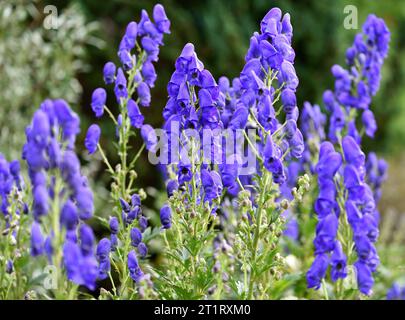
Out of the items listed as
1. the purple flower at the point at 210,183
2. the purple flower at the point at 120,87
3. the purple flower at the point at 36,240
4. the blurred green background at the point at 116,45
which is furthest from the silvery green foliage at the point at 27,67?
the purple flower at the point at 36,240

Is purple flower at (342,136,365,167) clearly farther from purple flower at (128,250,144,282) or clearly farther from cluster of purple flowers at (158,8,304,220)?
purple flower at (128,250,144,282)

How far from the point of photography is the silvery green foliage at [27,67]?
5742 millimetres

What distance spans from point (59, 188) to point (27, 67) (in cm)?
464

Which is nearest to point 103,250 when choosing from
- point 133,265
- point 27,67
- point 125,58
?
point 133,265

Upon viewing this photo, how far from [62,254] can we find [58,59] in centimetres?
456

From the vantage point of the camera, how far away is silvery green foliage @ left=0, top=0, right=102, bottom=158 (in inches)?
226

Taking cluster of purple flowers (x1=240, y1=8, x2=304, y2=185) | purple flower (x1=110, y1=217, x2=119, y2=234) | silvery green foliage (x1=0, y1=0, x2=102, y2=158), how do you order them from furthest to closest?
silvery green foliage (x1=0, y1=0, x2=102, y2=158), purple flower (x1=110, y1=217, x2=119, y2=234), cluster of purple flowers (x1=240, y1=8, x2=304, y2=185)

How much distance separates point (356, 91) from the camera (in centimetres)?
376


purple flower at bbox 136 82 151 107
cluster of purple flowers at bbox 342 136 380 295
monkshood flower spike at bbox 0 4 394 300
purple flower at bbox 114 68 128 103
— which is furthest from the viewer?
purple flower at bbox 136 82 151 107

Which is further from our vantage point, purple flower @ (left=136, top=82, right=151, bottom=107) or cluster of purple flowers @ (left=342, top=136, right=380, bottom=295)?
purple flower @ (left=136, top=82, right=151, bottom=107)

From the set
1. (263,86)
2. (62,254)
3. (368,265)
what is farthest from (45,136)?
(368,265)

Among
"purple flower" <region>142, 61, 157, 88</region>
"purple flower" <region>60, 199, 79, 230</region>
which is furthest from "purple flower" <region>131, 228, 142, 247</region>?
"purple flower" <region>60, 199, 79, 230</region>

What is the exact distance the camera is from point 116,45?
277 inches

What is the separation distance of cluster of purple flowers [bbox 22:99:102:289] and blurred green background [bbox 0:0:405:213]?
4.05 meters
